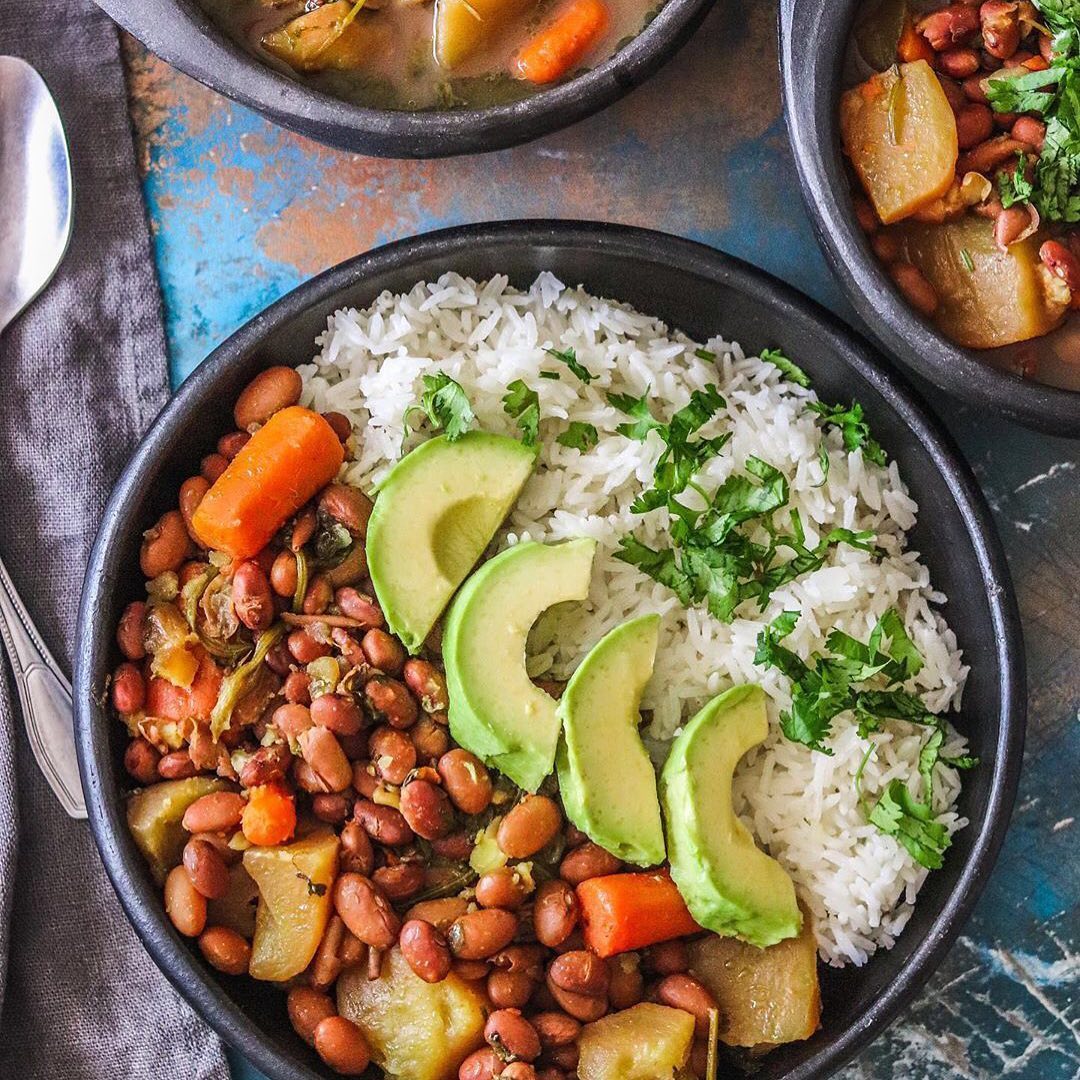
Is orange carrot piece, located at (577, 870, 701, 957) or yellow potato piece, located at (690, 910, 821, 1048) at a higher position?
orange carrot piece, located at (577, 870, 701, 957)

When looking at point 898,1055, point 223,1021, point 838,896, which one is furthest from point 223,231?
point 898,1055

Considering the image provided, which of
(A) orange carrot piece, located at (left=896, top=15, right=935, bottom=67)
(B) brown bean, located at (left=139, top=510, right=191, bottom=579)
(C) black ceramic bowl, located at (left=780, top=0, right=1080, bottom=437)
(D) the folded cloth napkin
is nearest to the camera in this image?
(C) black ceramic bowl, located at (left=780, top=0, right=1080, bottom=437)

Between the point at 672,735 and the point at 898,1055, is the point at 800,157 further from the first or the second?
the point at 898,1055

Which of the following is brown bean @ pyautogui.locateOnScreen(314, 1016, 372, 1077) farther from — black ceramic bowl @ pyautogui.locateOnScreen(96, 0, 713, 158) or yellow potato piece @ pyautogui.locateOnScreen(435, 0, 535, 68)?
yellow potato piece @ pyautogui.locateOnScreen(435, 0, 535, 68)

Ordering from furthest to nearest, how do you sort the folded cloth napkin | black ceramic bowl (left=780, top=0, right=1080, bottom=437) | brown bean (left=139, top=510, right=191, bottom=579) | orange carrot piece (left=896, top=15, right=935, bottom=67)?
the folded cloth napkin
brown bean (left=139, top=510, right=191, bottom=579)
orange carrot piece (left=896, top=15, right=935, bottom=67)
black ceramic bowl (left=780, top=0, right=1080, bottom=437)

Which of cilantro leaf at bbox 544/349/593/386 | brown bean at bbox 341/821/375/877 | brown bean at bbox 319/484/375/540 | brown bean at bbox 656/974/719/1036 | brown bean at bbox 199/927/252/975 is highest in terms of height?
cilantro leaf at bbox 544/349/593/386

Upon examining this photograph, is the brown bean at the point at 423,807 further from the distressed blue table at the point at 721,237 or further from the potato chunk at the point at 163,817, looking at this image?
the distressed blue table at the point at 721,237

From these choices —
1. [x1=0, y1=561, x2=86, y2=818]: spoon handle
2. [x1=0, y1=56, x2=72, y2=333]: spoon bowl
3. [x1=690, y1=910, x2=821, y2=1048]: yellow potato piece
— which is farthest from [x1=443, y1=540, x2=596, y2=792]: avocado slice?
[x1=0, y1=56, x2=72, y2=333]: spoon bowl

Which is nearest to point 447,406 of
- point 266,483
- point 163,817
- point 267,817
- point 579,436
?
point 579,436

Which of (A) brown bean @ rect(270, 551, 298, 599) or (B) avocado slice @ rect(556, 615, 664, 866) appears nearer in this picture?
(B) avocado slice @ rect(556, 615, 664, 866)
